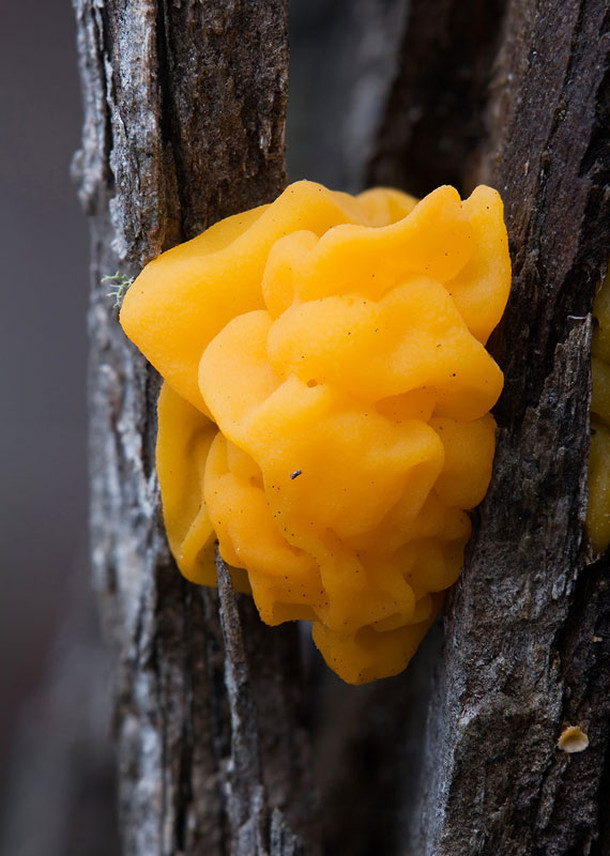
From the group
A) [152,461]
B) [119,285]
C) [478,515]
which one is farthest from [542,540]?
[119,285]

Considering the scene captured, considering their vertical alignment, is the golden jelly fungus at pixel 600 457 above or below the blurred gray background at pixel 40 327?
above

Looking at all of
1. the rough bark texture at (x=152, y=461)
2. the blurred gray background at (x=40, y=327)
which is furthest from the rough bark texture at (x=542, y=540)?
the blurred gray background at (x=40, y=327)

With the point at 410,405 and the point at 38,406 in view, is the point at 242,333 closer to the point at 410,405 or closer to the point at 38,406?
the point at 410,405

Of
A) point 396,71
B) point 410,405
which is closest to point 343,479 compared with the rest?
point 410,405

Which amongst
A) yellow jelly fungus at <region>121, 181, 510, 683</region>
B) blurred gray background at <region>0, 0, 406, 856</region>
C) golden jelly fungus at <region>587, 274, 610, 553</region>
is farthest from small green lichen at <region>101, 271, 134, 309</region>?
blurred gray background at <region>0, 0, 406, 856</region>

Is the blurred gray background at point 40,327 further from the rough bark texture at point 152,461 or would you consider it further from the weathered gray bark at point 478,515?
the weathered gray bark at point 478,515

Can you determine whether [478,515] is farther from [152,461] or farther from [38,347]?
[38,347]

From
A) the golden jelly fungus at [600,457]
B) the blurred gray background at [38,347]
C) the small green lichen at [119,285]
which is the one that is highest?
the small green lichen at [119,285]
